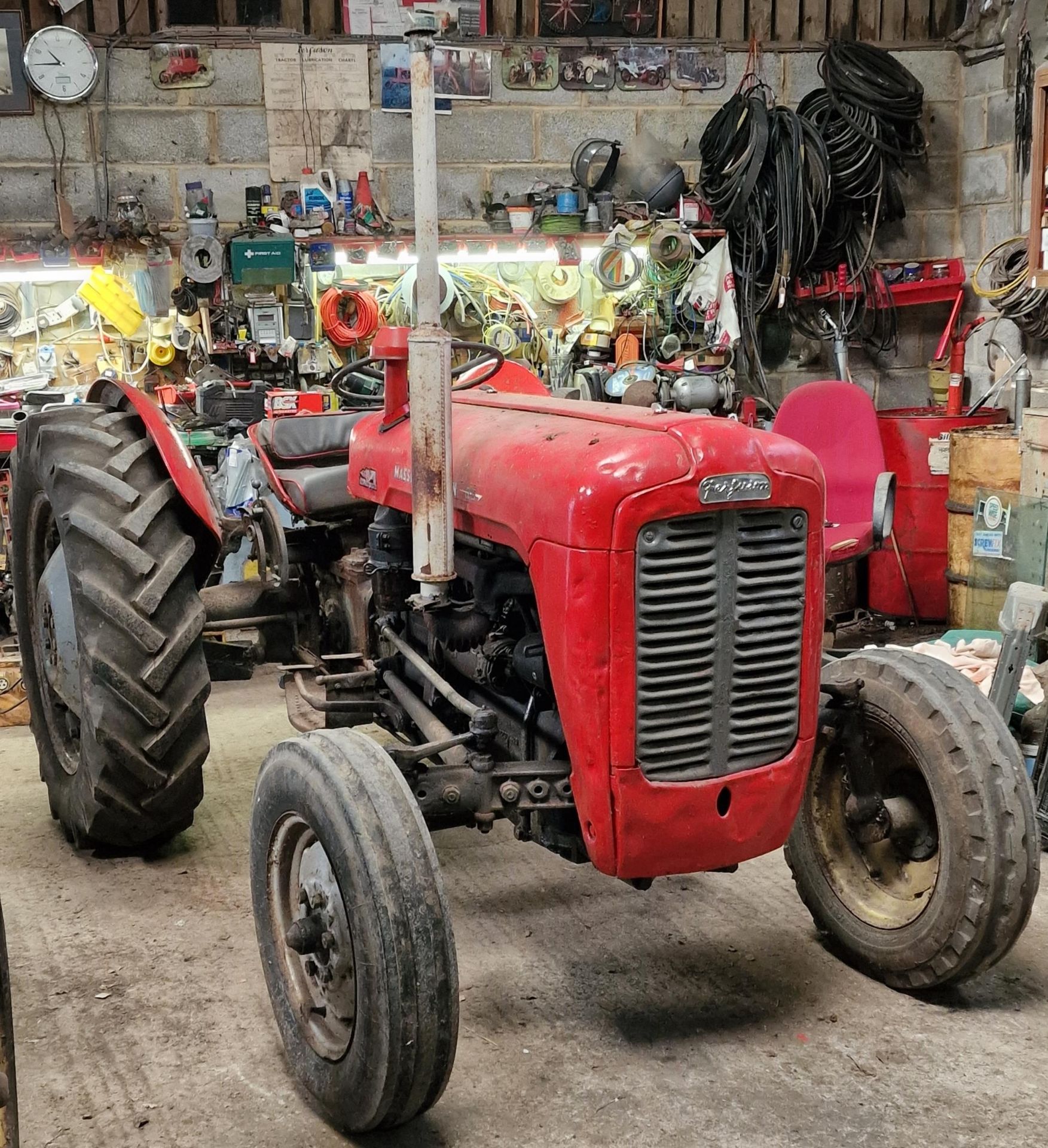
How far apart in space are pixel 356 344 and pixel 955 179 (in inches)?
124

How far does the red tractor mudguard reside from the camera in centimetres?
203

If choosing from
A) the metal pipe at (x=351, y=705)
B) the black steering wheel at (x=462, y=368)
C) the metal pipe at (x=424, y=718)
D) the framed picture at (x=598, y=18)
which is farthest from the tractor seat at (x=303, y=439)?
the framed picture at (x=598, y=18)

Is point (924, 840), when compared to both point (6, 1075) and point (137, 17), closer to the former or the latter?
point (6, 1075)

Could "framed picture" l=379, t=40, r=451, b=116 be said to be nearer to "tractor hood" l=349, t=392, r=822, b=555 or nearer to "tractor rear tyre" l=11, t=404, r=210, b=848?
"tractor rear tyre" l=11, t=404, r=210, b=848

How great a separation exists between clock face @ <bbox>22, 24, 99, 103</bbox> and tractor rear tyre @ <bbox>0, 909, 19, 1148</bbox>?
5235mm

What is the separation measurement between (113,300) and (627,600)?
14.5ft

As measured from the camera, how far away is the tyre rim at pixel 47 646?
3242mm

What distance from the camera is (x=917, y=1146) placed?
203 cm

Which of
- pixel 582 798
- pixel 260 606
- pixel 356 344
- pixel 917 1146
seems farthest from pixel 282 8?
pixel 917 1146

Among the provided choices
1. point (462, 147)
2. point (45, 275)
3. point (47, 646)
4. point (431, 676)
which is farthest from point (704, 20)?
point (431, 676)

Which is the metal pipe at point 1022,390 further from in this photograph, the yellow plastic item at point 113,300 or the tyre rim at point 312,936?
the tyre rim at point 312,936

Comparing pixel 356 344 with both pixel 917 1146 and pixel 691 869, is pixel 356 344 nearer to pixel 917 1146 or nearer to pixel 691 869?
pixel 691 869

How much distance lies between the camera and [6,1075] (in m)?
1.43

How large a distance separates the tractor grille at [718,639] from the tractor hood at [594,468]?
0.05 metres
